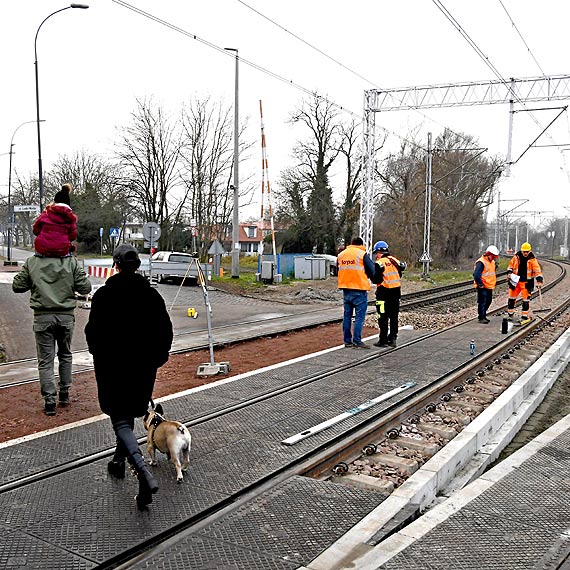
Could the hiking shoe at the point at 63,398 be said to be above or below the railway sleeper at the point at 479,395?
above

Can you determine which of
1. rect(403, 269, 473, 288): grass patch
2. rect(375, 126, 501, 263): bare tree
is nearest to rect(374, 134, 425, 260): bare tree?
rect(375, 126, 501, 263): bare tree

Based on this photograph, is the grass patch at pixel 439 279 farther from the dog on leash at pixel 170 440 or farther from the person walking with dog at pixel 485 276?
the dog on leash at pixel 170 440

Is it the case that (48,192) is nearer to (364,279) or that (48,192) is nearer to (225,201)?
(225,201)

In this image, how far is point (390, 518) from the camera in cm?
454

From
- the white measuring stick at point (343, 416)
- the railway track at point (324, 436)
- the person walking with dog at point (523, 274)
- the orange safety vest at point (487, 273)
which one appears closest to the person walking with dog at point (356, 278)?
the railway track at point (324, 436)

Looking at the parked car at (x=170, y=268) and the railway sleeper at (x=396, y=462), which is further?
the parked car at (x=170, y=268)

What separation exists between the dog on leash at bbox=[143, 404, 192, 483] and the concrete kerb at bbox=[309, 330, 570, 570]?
1554 millimetres

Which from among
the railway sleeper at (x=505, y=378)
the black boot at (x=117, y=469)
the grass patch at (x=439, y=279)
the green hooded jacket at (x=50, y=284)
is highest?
the green hooded jacket at (x=50, y=284)

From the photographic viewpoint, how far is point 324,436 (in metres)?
6.41

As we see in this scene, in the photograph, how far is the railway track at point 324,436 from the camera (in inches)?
184

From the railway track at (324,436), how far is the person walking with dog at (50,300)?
4.36 ft

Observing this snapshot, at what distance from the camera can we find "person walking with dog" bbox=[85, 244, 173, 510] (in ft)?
16.0

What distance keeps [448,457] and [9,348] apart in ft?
31.2

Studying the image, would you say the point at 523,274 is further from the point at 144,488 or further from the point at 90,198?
the point at 90,198
